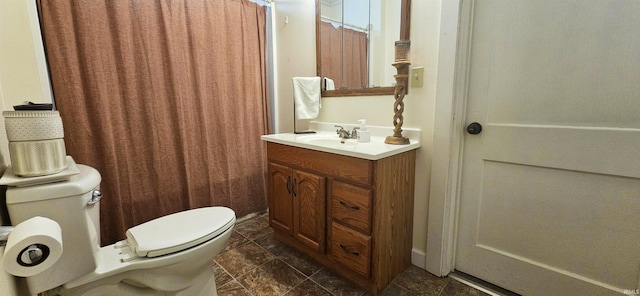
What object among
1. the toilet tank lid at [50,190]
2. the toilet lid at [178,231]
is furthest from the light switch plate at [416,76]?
the toilet tank lid at [50,190]

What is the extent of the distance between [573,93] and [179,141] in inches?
81.4

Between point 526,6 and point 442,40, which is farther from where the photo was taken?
point 442,40

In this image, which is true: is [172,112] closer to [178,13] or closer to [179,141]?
[179,141]

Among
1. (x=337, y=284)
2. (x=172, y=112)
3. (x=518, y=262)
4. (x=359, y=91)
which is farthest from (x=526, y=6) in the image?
(x=172, y=112)

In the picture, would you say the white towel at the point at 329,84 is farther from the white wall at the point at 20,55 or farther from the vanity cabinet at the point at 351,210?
the white wall at the point at 20,55

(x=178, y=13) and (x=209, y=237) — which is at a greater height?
(x=178, y=13)

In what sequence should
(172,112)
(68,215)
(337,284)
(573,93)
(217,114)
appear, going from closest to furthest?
(68,215)
(573,93)
(337,284)
(172,112)
(217,114)

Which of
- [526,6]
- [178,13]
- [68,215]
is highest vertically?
[178,13]

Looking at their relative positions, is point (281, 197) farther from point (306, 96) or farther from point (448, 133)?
point (448, 133)

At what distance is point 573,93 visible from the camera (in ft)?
3.47

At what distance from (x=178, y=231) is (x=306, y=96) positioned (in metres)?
1.21

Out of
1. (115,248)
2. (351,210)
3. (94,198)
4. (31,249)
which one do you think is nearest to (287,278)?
(351,210)

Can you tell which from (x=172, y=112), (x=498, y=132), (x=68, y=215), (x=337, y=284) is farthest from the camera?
(x=172, y=112)

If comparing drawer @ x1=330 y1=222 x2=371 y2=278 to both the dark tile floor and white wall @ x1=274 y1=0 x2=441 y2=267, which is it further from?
white wall @ x1=274 y1=0 x2=441 y2=267
